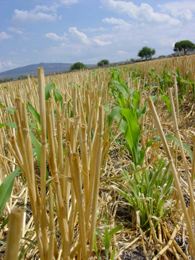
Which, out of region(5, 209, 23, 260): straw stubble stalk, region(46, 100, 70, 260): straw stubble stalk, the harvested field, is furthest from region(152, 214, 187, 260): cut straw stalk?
region(5, 209, 23, 260): straw stubble stalk

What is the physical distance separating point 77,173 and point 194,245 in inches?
12.1

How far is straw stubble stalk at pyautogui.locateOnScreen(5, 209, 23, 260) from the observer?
0.16 metres

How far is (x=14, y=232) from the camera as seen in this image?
17 cm

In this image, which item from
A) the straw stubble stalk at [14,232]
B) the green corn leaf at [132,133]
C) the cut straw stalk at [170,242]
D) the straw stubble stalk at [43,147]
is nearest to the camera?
the straw stubble stalk at [14,232]

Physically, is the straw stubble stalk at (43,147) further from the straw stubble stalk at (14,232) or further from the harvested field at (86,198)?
the straw stubble stalk at (14,232)

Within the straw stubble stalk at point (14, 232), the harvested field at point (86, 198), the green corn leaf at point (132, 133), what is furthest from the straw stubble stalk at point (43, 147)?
the green corn leaf at point (132, 133)

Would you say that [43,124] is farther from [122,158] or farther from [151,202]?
[122,158]

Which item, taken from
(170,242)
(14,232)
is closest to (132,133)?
(170,242)

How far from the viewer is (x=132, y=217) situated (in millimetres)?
704

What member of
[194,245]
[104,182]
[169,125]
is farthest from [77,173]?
[169,125]

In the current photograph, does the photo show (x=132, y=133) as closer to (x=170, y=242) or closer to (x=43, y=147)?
(x=170, y=242)

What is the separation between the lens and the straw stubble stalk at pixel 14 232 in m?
0.16

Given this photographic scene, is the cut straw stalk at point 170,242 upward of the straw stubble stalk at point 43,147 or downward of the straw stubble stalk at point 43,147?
downward

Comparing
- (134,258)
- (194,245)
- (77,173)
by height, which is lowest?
(134,258)
